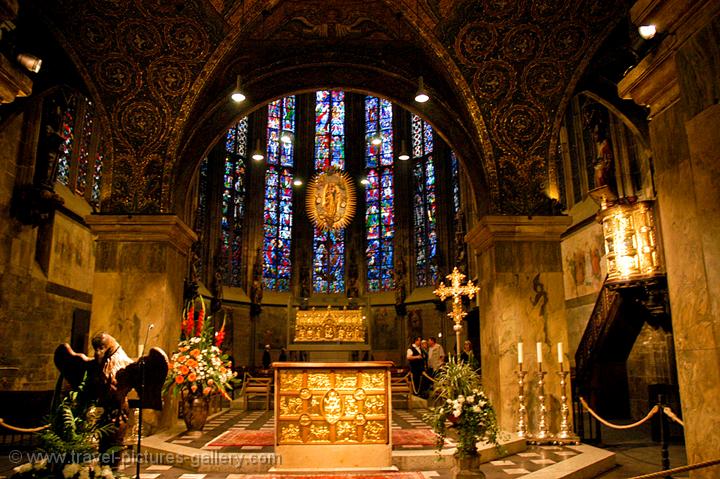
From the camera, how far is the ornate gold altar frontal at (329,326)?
1070 centimetres

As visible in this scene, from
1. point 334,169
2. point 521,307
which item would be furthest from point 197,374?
point 521,307

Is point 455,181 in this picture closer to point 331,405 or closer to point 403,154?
point 403,154

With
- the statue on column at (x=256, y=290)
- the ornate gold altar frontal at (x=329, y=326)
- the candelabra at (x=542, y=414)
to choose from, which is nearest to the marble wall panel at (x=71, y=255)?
the ornate gold altar frontal at (x=329, y=326)

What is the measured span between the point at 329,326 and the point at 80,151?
7805 mm

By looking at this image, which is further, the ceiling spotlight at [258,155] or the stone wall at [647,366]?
the ceiling spotlight at [258,155]

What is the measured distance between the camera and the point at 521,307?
9477mm

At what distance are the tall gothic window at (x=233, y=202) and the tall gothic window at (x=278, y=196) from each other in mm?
1237

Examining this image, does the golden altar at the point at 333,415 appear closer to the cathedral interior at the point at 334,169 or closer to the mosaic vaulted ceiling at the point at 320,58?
the cathedral interior at the point at 334,169

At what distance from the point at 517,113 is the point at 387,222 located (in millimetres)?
14564

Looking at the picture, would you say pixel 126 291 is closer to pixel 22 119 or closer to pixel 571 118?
pixel 22 119

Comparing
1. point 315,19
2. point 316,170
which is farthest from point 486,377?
point 316,170

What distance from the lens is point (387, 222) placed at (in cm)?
2448

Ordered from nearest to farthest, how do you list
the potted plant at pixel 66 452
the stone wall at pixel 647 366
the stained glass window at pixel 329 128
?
the potted plant at pixel 66 452, the stone wall at pixel 647 366, the stained glass window at pixel 329 128

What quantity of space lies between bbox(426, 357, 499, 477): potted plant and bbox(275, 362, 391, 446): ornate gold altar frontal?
3.24 ft
